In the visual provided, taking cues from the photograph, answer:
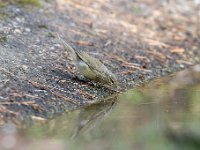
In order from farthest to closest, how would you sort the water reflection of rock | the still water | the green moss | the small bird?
the green moss → the small bird → the water reflection of rock → the still water

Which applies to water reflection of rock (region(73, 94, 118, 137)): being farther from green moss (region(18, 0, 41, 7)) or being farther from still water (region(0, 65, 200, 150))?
green moss (region(18, 0, 41, 7))

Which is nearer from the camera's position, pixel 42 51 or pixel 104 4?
pixel 42 51

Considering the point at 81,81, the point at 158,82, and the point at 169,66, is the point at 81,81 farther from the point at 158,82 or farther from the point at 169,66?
the point at 169,66

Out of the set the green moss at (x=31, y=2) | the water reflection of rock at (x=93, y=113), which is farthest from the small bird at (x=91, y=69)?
the green moss at (x=31, y=2)

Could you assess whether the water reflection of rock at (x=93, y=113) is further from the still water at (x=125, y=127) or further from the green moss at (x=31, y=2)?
the green moss at (x=31, y=2)

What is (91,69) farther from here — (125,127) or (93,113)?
(125,127)

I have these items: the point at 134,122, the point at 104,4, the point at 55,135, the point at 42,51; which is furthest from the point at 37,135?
the point at 104,4

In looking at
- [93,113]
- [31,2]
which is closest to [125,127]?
[93,113]

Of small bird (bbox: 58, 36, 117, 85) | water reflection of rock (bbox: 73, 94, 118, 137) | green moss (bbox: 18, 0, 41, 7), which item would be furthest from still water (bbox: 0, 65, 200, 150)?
green moss (bbox: 18, 0, 41, 7)

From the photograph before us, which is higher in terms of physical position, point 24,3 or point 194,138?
point 194,138
